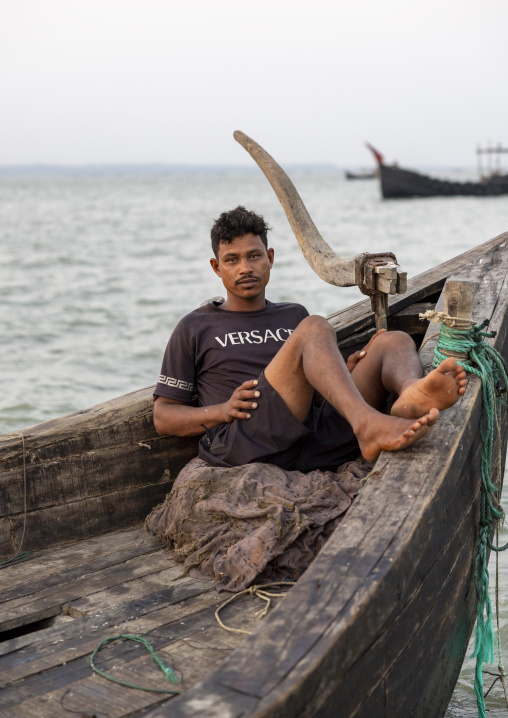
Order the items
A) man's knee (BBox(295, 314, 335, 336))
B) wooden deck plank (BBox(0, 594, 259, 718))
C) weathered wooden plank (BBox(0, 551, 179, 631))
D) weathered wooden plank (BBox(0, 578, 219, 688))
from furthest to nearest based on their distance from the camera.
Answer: man's knee (BBox(295, 314, 335, 336)) < weathered wooden plank (BBox(0, 551, 179, 631)) < weathered wooden plank (BBox(0, 578, 219, 688)) < wooden deck plank (BBox(0, 594, 259, 718))

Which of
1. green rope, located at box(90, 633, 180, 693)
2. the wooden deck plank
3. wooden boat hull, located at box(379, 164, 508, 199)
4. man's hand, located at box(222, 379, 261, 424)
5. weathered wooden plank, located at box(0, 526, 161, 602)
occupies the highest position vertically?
wooden boat hull, located at box(379, 164, 508, 199)

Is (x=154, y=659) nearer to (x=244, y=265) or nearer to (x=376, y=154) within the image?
(x=244, y=265)

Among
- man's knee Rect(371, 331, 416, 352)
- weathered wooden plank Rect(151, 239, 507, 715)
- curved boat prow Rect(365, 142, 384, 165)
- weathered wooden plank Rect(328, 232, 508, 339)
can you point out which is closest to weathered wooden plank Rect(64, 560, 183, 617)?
weathered wooden plank Rect(151, 239, 507, 715)

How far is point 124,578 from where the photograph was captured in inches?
94.3

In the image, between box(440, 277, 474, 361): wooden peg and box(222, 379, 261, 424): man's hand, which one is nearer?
box(440, 277, 474, 361): wooden peg

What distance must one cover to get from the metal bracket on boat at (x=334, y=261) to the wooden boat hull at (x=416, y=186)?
39326 millimetres

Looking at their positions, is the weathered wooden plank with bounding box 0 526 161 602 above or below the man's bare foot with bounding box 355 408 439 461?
below

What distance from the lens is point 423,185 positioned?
137 feet

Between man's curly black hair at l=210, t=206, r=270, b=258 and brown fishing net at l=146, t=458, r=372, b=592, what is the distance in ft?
2.57

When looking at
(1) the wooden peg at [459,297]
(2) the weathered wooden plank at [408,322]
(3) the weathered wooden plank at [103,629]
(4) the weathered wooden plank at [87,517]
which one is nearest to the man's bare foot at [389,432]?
(1) the wooden peg at [459,297]

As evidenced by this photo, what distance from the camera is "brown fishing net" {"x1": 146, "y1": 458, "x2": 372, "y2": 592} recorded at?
221cm

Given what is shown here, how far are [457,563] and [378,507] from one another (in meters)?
0.46

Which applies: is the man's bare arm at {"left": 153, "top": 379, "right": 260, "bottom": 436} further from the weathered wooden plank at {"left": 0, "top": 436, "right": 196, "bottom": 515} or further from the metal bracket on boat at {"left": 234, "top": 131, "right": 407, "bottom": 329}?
the metal bracket on boat at {"left": 234, "top": 131, "right": 407, "bottom": 329}

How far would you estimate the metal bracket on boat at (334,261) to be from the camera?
281 centimetres
